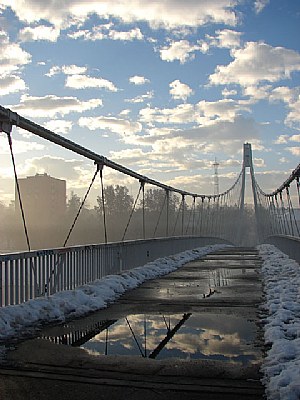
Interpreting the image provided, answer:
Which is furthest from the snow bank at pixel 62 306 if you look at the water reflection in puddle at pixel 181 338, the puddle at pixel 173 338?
the water reflection in puddle at pixel 181 338

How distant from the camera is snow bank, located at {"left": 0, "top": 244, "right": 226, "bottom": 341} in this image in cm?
752

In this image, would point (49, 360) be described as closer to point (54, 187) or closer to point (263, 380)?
point (263, 380)

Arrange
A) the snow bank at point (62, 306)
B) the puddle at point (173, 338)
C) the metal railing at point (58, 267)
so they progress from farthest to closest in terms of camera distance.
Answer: the metal railing at point (58, 267) < the snow bank at point (62, 306) < the puddle at point (173, 338)

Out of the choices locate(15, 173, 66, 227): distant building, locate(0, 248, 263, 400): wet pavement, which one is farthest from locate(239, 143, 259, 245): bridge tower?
locate(0, 248, 263, 400): wet pavement

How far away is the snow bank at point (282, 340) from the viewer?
4.67 m

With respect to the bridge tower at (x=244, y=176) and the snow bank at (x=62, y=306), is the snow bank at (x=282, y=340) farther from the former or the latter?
the bridge tower at (x=244, y=176)

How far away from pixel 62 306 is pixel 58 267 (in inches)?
56.0

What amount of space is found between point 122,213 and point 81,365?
251 feet

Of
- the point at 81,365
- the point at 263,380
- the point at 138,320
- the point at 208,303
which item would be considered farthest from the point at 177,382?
the point at 208,303

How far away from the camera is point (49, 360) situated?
229 inches

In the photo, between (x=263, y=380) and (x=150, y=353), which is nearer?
(x=263, y=380)

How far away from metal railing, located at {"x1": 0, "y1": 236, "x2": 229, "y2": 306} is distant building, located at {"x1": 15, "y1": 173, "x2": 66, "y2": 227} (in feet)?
131

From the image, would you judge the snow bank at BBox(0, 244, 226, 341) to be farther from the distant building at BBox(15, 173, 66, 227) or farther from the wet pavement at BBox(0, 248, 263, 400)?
the distant building at BBox(15, 173, 66, 227)

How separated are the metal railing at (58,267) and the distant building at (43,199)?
4001 centimetres
